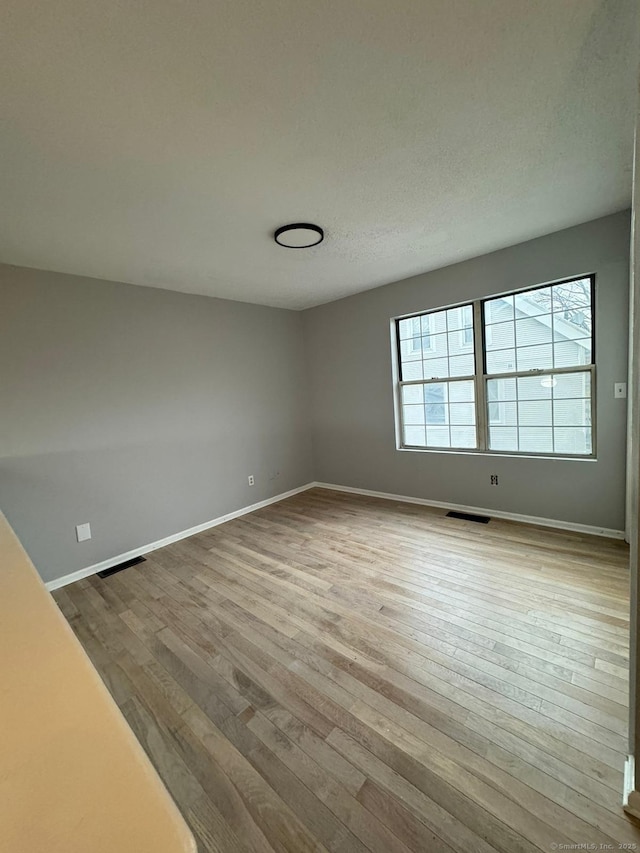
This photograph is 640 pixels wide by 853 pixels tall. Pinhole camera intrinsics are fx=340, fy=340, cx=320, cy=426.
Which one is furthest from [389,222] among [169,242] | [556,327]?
[556,327]

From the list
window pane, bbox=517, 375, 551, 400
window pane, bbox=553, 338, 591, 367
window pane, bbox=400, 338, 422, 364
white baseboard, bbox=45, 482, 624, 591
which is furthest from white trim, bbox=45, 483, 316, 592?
window pane, bbox=553, 338, 591, 367

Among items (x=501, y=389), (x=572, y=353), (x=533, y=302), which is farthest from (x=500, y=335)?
(x=572, y=353)

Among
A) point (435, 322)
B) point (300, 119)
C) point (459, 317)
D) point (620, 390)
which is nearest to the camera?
point (300, 119)

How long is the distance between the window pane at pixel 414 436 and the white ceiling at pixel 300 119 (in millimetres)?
2105

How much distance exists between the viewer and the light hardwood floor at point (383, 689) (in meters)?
1.12

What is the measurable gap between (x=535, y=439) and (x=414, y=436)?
1242 mm

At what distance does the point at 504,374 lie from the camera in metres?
3.29

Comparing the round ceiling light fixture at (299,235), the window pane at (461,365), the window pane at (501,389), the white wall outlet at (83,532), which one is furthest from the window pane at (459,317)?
the white wall outlet at (83,532)

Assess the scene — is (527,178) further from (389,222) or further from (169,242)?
(169,242)

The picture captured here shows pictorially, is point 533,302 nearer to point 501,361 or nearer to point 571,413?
point 501,361

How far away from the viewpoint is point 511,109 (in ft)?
4.88

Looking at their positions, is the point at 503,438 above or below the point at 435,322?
below

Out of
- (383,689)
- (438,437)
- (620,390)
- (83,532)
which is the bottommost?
(383,689)

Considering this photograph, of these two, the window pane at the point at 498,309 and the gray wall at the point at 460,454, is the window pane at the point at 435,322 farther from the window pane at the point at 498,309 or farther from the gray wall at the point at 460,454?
the window pane at the point at 498,309
